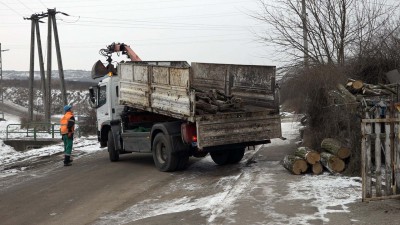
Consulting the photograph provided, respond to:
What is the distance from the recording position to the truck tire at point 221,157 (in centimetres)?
1234

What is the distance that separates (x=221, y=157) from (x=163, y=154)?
1694 millimetres

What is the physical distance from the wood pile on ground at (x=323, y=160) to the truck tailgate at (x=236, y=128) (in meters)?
1.27

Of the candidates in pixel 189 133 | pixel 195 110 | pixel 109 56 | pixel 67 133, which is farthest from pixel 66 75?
pixel 195 110

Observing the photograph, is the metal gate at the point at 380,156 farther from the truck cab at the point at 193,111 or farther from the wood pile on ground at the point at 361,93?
the truck cab at the point at 193,111

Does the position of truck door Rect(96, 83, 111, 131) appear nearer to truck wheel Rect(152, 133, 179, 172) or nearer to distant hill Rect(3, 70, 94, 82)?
truck wheel Rect(152, 133, 179, 172)

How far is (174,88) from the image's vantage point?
10.7 metres

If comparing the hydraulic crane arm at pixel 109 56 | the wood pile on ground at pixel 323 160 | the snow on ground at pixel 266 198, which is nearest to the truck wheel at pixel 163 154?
the snow on ground at pixel 266 198

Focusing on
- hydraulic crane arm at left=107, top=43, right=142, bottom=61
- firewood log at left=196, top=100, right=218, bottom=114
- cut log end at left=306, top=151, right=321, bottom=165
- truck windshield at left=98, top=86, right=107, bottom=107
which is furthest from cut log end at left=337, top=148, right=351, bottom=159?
hydraulic crane arm at left=107, top=43, right=142, bottom=61

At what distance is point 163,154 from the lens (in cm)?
1178

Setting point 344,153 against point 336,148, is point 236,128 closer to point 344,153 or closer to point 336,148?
point 336,148

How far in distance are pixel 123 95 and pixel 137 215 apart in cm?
646

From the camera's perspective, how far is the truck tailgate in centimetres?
1019

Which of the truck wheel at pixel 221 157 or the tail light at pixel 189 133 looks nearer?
the tail light at pixel 189 133

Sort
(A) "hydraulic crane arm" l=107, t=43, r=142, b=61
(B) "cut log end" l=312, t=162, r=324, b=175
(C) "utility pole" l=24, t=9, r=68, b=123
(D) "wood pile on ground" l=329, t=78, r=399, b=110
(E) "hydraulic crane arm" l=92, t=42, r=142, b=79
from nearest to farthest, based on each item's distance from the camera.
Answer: (D) "wood pile on ground" l=329, t=78, r=399, b=110, (B) "cut log end" l=312, t=162, r=324, b=175, (E) "hydraulic crane arm" l=92, t=42, r=142, b=79, (A) "hydraulic crane arm" l=107, t=43, r=142, b=61, (C) "utility pole" l=24, t=9, r=68, b=123
